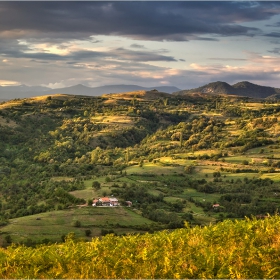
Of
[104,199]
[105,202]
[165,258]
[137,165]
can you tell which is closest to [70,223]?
[105,202]

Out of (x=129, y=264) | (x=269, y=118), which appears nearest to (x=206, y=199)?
(x=129, y=264)

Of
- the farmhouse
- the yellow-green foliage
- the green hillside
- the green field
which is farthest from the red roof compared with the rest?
the yellow-green foliage

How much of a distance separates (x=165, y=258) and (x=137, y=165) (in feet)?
361

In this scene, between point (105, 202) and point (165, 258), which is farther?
point (105, 202)

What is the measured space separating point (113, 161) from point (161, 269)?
117246 mm

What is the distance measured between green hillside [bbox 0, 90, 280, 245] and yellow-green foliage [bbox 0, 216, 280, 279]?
122 ft

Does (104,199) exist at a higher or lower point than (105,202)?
higher

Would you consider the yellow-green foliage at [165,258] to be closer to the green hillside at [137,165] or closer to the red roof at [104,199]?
the green hillside at [137,165]

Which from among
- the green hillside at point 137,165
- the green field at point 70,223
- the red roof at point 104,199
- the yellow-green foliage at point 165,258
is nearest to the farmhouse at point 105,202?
the red roof at point 104,199

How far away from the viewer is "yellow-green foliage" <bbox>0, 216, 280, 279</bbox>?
32.3 ft

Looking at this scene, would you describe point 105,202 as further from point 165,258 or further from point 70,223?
point 165,258

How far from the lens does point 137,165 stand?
119875 mm

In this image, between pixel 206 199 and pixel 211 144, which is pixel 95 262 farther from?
pixel 211 144

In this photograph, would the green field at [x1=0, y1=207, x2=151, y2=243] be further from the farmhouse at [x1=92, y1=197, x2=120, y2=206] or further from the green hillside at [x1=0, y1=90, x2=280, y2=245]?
the farmhouse at [x1=92, y1=197, x2=120, y2=206]
